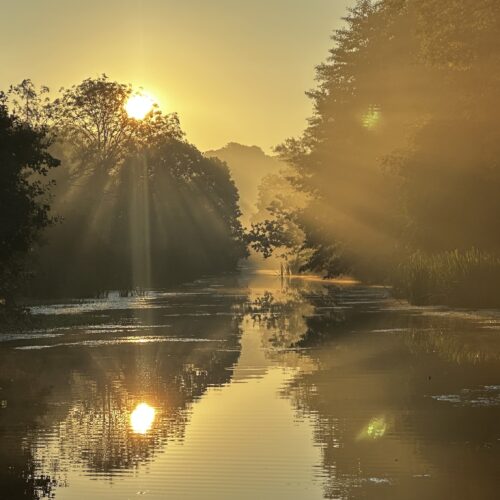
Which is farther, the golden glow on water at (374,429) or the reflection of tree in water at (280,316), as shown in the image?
the reflection of tree in water at (280,316)

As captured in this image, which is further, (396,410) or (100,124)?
(100,124)

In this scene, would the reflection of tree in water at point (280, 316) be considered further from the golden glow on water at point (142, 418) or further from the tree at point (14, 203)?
the golden glow on water at point (142, 418)

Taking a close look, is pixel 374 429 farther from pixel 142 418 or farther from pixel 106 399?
pixel 106 399

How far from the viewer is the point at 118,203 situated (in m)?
105

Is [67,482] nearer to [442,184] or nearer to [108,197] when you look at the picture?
[442,184]

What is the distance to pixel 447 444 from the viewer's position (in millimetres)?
14266

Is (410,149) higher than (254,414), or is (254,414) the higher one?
(410,149)

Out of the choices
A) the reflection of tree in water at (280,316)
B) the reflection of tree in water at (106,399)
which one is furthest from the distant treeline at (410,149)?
the reflection of tree in water at (106,399)

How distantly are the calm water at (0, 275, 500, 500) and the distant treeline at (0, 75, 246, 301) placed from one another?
118ft

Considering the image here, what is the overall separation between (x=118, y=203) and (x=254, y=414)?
88234 mm

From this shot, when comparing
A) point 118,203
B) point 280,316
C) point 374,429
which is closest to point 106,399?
point 374,429

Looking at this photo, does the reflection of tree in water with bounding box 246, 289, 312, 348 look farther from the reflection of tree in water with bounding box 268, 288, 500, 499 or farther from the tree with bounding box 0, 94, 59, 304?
the tree with bounding box 0, 94, 59, 304

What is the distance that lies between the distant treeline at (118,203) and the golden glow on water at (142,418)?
46.1 meters

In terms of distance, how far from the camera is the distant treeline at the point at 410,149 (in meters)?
48.7
